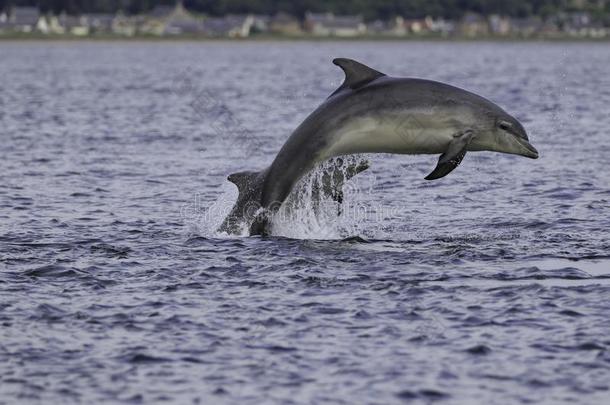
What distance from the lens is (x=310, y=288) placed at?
17.9 metres

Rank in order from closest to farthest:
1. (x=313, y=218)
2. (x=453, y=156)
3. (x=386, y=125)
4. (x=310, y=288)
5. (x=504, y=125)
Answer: (x=310, y=288)
(x=453, y=156)
(x=386, y=125)
(x=504, y=125)
(x=313, y=218)

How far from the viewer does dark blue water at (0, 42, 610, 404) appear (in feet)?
46.4

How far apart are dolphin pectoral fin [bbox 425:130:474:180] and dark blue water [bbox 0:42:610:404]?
4.27 feet

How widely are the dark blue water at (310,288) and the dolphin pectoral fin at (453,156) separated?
130cm

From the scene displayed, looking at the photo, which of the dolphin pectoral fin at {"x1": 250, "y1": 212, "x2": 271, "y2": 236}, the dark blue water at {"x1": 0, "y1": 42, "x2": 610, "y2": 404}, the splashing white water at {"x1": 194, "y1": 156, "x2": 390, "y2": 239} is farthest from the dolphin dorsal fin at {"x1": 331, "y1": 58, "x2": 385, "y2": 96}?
the dolphin pectoral fin at {"x1": 250, "y1": 212, "x2": 271, "y2": 236}

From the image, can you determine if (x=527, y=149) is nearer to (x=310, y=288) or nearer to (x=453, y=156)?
(x=453, y=156)

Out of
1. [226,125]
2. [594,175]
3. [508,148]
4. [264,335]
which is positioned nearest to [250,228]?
[508,148]

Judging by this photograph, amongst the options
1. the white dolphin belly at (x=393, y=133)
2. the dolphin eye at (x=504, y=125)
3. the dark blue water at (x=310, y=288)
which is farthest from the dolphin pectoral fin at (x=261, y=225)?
the dolphin eye at (x=504, y=125)

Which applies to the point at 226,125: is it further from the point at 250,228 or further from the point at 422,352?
the point at 422,352

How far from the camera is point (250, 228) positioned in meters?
21.1

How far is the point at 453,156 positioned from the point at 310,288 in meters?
3.36

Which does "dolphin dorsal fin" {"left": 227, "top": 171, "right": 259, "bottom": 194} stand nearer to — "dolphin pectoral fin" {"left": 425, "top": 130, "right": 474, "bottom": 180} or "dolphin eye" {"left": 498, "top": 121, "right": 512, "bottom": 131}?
"dolphin pectoral fin" {"left": 425, "top": 130, "right": 474, "bottom": 180}

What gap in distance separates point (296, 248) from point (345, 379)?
21.2 feet

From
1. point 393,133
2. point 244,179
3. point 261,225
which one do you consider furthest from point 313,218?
point 393,133
